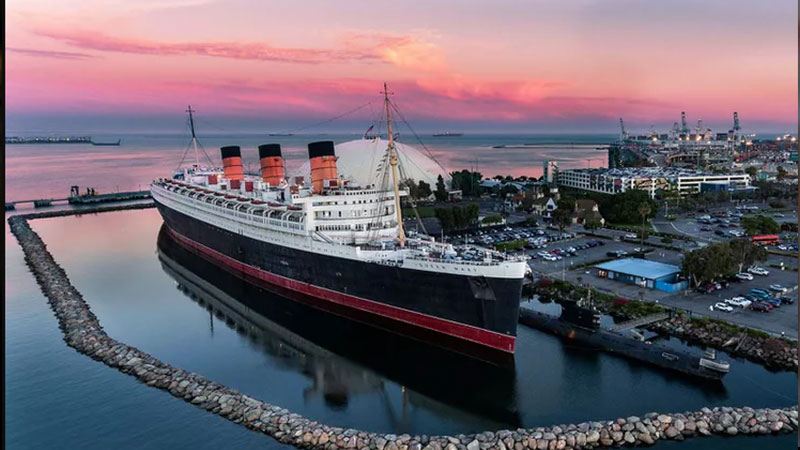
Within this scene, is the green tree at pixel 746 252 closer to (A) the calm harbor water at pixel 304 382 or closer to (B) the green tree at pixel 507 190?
(A) the calm harbor water at pixel 304 382

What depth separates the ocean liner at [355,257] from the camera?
1811 cm

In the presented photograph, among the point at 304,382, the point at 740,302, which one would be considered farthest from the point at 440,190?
the point at 304,382

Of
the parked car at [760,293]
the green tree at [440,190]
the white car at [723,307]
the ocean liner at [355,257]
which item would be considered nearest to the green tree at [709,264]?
the parked car at [760,293]

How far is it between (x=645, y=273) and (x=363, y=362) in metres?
13.7

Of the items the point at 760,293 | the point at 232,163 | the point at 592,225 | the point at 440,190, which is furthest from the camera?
the point at 440,190

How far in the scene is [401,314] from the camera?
1998cm

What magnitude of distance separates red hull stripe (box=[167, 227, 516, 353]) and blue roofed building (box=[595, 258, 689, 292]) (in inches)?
372

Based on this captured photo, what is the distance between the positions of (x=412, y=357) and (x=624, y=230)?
2397 cm

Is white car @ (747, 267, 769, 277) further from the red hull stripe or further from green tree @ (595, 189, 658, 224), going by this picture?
the red hull stripe

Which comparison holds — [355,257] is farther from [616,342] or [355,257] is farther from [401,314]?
[616,342]

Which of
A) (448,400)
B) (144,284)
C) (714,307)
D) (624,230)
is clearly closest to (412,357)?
(448,400)

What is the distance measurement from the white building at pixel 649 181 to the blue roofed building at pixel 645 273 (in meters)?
26.9

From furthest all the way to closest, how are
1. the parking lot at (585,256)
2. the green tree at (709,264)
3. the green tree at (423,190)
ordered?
the green tree at (423,190), the parking lot at (585,256), the green tree at (709,264)

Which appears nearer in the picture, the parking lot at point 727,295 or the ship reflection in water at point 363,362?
the ship reflection in water at point 363,362
